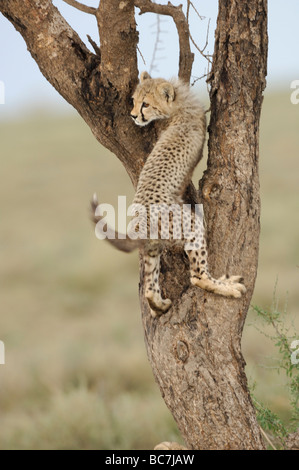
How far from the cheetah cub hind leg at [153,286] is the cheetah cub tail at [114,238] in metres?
0.28

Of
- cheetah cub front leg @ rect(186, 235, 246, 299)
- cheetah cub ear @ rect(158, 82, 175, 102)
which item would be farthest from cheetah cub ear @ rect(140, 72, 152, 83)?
cheetah cub front leg @ rect(186, 235, 246, 299)

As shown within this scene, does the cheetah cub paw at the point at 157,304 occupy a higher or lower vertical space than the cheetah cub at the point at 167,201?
lower

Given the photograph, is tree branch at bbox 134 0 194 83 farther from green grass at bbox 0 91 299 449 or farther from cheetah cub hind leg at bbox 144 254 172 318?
green grass at bbox 0 91 299 449

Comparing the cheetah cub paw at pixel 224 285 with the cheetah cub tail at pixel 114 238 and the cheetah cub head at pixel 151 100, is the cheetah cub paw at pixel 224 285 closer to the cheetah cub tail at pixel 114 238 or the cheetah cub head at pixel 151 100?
the cheetah cub tail at pixel 114 238

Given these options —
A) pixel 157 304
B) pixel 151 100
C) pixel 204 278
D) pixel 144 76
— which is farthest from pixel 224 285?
pixel 144 76

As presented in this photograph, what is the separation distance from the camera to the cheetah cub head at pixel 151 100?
11.3ft

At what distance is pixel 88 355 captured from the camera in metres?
8.58

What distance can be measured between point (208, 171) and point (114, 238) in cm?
73

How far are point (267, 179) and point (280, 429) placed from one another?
710 inches

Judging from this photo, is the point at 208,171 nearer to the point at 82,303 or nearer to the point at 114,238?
the point at 114,238

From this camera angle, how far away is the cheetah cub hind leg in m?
3.22

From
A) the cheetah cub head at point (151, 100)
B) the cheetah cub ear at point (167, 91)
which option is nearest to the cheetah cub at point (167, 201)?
the cheetah cub head at point (151, 100)

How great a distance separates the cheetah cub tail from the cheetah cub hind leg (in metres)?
0.28

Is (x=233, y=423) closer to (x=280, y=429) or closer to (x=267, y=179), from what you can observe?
(x=280, y=429)
